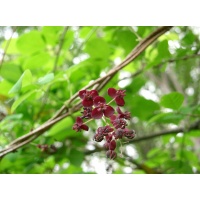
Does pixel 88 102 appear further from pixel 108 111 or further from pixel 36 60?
pixel 36 60

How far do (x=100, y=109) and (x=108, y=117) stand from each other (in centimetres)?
2

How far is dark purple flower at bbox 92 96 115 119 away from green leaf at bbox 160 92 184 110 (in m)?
0.25

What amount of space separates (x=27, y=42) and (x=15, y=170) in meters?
0.37

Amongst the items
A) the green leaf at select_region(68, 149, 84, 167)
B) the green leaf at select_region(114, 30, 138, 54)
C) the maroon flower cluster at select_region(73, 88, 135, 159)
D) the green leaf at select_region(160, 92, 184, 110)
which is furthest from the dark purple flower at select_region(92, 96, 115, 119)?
the green leaf at select_region(68, 149, 84, 167)

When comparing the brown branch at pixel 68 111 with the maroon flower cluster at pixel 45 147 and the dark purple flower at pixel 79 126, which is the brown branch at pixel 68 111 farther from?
the dark purple flower at pixel 79 126

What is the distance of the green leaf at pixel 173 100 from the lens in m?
0.64

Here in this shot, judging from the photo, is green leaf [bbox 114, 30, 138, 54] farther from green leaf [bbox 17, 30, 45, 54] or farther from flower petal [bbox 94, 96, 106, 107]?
flower petal [bbox 94, 96, 106, 107]

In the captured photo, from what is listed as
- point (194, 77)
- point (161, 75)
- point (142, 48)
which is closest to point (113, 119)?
point (142, 48)

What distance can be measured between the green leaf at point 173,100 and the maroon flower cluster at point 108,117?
0.23 m

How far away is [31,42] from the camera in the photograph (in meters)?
0.86

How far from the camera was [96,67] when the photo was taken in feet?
2.87

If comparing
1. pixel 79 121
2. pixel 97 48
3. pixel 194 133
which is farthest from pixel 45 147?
pixel 194 133

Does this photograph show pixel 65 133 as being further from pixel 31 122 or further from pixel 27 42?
pixel 27 42

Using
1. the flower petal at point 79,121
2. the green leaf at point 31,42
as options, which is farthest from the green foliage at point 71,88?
the flower petal at point 79,121
